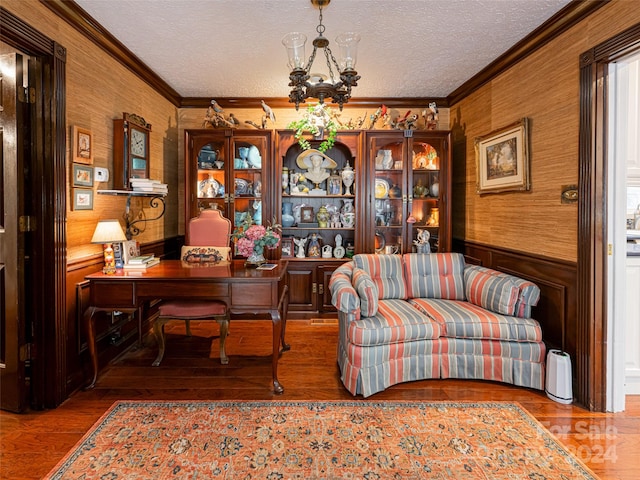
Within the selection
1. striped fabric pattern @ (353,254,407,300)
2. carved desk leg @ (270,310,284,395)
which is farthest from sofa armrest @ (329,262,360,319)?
striped fabric pattern @ (353,254,407,300)

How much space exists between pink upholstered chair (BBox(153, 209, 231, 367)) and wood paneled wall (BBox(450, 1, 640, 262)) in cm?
254

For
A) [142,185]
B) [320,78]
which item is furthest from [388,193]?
[142,185]

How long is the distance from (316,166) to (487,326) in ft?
8.99

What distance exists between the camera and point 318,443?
6.81 feet

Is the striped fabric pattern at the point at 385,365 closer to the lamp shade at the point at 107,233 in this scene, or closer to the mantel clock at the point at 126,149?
the lamp shade at the point at 107,233

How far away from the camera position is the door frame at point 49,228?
236 centimetres

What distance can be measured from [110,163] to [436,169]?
345cm

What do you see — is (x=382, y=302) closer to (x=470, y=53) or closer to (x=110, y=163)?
(x=470, y=53)

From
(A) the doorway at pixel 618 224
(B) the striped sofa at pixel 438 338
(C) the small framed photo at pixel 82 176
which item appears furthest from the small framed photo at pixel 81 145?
(A) the doorway at pixel 618 224

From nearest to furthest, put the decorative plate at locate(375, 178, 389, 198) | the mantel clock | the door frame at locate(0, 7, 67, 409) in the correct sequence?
the door frame at locate(0, 7, 67, 409) < the mantel clock < the decorative plate at locate(375, 178, 389, 198)

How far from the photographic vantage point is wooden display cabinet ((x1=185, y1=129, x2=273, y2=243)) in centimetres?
430

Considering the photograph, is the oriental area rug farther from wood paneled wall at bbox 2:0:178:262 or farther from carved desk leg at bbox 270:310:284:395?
wood paneled wall at bbox 2:0:178:262

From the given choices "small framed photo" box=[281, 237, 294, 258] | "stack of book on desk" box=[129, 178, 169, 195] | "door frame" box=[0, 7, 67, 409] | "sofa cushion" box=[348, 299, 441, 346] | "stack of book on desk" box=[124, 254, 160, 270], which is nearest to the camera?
"door frame" box=[0, 7, 67, 409]

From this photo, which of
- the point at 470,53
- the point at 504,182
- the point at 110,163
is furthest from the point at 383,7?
the point at 110,163
